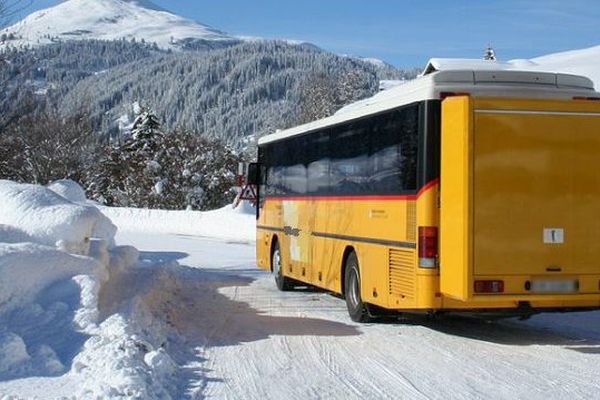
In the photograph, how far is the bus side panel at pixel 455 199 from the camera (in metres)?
9.63

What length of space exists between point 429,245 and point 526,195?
126 centimetres

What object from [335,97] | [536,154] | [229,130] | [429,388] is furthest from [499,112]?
[229,130]

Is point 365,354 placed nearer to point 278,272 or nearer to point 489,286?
point 489,286

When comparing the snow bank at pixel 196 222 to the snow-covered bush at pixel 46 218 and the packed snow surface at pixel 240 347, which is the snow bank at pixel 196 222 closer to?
the snow-covered bush at pixel 46 218

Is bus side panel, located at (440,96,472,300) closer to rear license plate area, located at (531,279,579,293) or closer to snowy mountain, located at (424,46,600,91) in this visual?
rear license plate area, located at (531,279,579,293)

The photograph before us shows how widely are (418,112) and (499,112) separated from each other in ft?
3.33

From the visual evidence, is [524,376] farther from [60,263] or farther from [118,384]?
[60,263]

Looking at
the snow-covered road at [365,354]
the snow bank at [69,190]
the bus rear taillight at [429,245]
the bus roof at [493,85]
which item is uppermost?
the bus roof at [493,85]

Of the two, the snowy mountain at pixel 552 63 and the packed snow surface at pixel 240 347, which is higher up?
the snowy mountain at pixel 552 63

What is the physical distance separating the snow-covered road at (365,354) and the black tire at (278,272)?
1880 millimetres

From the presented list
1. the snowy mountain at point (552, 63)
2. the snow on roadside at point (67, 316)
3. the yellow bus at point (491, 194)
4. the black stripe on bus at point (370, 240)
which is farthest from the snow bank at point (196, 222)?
the yellow bus at point (491, 194)

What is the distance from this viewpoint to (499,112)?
979cm

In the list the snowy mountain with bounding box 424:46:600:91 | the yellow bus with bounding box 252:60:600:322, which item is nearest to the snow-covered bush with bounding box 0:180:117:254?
the yellow bus with bounding box 252:60:600:322

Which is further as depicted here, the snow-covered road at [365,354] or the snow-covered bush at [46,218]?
the snow-covered bush at [46,218]
